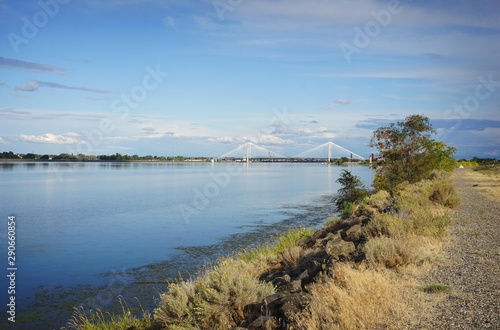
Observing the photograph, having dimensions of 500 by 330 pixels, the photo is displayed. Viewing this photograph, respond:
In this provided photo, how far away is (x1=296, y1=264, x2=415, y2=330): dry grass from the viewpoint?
6102mm

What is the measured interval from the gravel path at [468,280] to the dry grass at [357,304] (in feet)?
1.39

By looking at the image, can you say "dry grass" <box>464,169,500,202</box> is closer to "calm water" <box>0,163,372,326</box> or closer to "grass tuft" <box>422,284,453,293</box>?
"calm water" <box>0,163,372,326</box>

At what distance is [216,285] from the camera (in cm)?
802

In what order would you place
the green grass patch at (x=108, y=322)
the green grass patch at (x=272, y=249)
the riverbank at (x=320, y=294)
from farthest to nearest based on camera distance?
the green grass patch at (x=272, y=249)
the green grass patch at (x=108, y=322)
the riverbank at (x=320, y=294)

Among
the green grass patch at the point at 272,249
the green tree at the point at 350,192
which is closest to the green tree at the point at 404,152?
the green tree at the point at 350,192

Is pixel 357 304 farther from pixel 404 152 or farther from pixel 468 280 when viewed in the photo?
pixel 404 152

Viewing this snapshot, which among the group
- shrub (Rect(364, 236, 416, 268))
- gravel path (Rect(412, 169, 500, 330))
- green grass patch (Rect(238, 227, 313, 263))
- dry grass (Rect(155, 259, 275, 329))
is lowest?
green grass patch (Rect(238, 227, 313, 263))

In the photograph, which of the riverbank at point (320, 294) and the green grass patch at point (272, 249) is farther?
the green grass patch at point (272, 249)

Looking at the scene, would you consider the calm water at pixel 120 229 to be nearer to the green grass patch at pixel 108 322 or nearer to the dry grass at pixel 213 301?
the green grass patch at pixel 108 322

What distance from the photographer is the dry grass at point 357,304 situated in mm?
6102

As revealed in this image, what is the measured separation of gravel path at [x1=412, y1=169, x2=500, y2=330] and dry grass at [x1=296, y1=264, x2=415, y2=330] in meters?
0.42

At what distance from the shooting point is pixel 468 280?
8109 mm

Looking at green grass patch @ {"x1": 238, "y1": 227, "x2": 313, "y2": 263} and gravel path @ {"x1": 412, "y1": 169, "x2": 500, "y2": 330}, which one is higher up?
gravel path @ {"x1": 412, "y1": 169, "x2": 500, "y2": 330}

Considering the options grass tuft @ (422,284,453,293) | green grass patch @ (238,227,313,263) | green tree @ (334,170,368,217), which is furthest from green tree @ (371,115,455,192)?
grass tuft @ (422,284,453,293)
